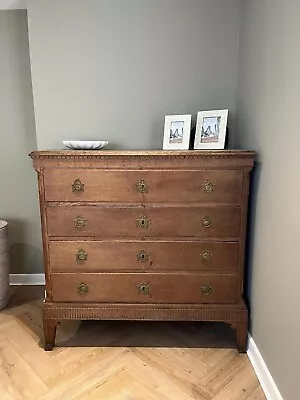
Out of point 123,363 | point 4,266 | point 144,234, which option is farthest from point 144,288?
point 4,266

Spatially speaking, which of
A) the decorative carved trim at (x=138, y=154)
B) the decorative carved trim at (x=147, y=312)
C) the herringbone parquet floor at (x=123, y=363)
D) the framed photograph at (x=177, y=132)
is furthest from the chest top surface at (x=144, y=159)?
the herringbone parquet floor at (x=123, y=363)

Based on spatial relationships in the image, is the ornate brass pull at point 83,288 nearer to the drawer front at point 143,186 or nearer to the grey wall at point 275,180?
the drawer front at point 143,186

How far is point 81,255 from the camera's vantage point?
1810 millimetres

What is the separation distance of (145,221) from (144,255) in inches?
7.2

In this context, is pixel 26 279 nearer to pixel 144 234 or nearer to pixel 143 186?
pixel 144 234

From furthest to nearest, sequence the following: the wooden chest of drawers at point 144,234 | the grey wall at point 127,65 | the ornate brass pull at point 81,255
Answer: the grey wall at point 127,65 < the ornate brass pull at point 81,255 < the wooden chest of drawers at point 144,234

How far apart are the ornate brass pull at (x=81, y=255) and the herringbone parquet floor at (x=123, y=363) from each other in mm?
521

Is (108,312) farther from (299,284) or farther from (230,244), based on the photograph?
(299,284)

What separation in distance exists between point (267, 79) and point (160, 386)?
4.98 feet

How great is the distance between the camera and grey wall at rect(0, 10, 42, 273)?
93.5 inches

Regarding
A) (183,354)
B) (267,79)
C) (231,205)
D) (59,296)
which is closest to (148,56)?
(267,79)

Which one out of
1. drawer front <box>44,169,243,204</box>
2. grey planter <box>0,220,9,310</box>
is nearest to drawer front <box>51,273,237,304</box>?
drawer front <box>44,169,243,204</box>

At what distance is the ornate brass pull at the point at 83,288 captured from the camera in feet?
6.04

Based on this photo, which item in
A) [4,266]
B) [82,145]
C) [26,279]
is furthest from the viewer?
[26,279]
